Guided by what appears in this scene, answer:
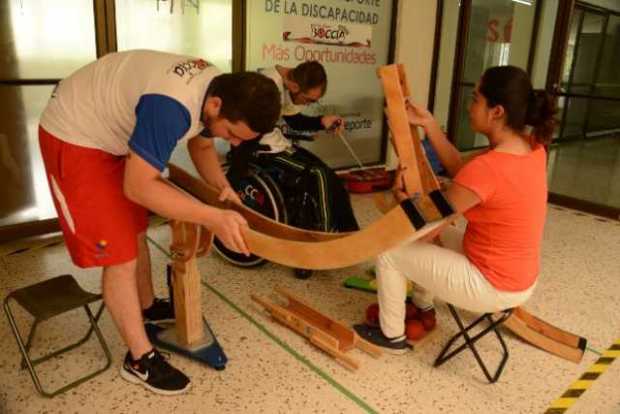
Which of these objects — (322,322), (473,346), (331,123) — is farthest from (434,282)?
(331,123)

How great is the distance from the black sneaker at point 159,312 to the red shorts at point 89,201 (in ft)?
1.84

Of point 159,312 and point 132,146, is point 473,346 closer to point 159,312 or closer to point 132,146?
point 159,312

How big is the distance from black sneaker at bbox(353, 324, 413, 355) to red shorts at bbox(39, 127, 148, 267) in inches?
40.7

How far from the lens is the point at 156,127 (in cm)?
136

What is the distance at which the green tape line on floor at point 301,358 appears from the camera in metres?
1.80

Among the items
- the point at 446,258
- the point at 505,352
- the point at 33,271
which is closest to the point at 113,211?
the point at 446,258

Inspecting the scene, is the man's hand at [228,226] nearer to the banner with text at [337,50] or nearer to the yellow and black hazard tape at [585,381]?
the yellow and black hazard tape at [585,381]

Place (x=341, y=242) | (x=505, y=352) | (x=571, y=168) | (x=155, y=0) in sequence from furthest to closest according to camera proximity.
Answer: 1. (x=571, y=168)
2. (x=155, y=0)
3. (x=505, y=352)
4. (x=341, y=242)

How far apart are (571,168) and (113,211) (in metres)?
5.54

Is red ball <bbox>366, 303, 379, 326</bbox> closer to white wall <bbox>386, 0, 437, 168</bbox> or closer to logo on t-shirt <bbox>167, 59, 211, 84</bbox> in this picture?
logo on t-shirt <bbox>167, 59, 211, 84</bbox>

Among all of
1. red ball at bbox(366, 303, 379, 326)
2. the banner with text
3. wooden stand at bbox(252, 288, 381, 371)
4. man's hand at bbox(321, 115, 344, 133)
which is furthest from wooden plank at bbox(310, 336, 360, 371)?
the banner with text

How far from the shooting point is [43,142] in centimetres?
161

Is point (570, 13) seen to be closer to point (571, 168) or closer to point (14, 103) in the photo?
point (571, 168)

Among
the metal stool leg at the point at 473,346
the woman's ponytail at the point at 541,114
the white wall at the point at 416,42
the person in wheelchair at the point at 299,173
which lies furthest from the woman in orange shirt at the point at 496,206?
the white wall at the point at 416,42
